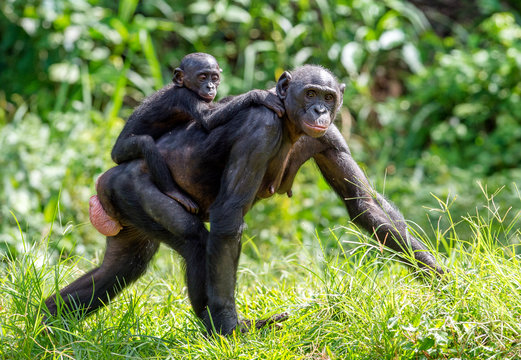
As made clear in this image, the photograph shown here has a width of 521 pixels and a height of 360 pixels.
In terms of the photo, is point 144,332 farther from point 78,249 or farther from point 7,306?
point 78,249

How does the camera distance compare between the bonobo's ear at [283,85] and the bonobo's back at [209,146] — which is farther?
the bonobo's ear at [283,85]

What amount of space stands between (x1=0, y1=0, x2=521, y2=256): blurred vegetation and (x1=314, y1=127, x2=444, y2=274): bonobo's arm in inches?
125

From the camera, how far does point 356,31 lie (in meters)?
10.2

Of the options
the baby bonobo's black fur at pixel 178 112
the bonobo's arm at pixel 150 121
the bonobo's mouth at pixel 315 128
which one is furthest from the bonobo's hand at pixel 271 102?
the bonobo's arm at pixel 150 121

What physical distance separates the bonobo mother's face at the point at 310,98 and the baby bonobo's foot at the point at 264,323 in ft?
3.56

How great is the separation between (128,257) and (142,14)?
6570mm

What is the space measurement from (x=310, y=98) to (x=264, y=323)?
135 cm

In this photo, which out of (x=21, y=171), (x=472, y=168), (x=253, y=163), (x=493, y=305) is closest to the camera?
(x=493, y=305)

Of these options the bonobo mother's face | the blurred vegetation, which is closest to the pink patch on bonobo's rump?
the bonobo mother's face

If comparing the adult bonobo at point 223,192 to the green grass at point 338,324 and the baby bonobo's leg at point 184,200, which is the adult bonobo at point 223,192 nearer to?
the baby bonobo's leg at point 184,200

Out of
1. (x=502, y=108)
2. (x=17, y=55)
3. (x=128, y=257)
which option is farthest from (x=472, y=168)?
(x=17, y=55)

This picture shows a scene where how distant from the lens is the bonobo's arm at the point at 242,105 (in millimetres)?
4020

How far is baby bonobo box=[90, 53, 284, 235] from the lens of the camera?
4.09 meters

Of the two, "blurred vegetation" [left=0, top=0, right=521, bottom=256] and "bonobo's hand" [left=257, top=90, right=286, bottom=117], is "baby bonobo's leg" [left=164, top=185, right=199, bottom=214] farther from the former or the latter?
"blurred vegetation" [left=0, top=0, right=521, bottom=256]
